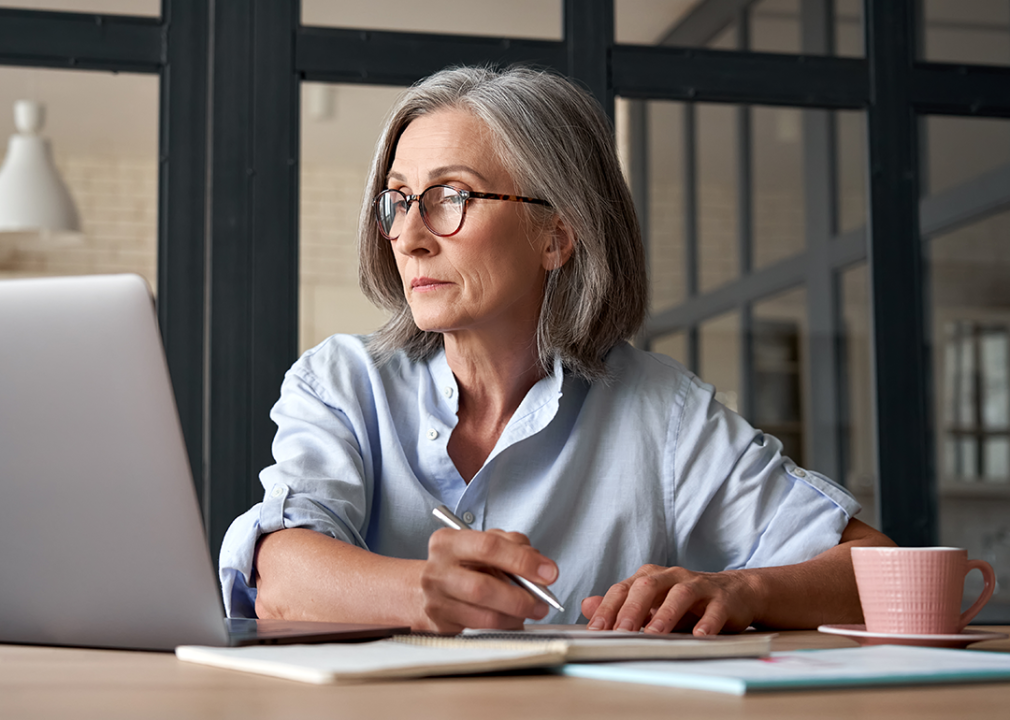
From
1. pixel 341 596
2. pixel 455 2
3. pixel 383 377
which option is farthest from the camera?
pixel 455 2

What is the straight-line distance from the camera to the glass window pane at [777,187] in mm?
2986

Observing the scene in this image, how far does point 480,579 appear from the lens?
89 cm

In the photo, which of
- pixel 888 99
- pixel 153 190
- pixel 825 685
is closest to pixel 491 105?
pixel 153 190

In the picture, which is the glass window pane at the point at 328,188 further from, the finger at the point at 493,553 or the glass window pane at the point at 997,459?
the glass window pane at the point at 997,459

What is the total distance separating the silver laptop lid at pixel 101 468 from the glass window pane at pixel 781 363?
270 cm

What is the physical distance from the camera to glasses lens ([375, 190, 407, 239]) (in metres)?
1.62

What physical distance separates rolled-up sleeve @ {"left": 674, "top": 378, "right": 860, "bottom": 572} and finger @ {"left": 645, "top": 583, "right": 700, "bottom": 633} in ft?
1.51

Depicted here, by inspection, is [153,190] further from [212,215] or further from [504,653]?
[504,653]

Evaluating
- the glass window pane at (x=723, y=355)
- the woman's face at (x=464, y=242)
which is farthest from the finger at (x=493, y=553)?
the glass window pane at (x=723, y=355)

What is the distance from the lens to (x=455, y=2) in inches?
97.5

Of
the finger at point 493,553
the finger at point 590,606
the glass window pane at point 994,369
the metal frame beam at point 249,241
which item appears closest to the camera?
the finger at point 493,553

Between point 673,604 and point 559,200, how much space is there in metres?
0.77

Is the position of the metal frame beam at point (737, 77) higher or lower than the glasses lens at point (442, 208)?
higher

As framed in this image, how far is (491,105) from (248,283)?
91cm
